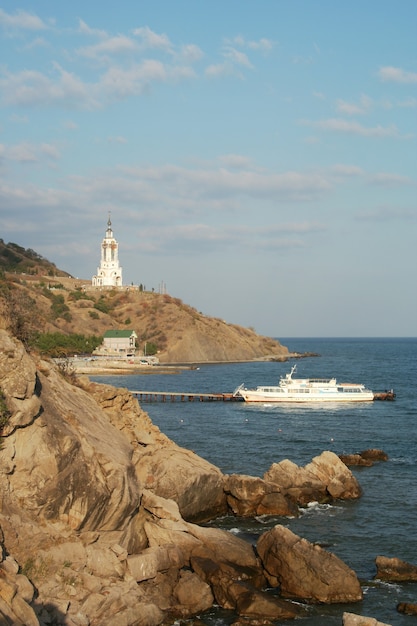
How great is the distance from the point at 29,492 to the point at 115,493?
8.52ft

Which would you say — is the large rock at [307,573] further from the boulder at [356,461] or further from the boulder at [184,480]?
the boulder at [356,461]

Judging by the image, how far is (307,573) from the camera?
66.8 feet

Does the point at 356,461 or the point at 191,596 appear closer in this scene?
the point at 191,596

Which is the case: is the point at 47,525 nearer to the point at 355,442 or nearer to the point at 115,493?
the point at 115,493

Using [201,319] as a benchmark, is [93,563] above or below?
below

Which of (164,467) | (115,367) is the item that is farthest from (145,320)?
(164,467)

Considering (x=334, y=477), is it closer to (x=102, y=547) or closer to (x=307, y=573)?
(x=307, y=573)

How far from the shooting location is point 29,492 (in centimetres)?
1738

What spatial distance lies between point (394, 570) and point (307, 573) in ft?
11.0

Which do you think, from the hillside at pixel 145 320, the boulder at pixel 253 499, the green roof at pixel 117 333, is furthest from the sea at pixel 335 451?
the hillside at pixel 145 320

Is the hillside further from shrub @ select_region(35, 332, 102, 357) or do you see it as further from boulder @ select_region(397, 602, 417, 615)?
boulder @ select_region(397, 602, 417, 615)

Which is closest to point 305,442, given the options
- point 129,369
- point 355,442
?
point 355,442

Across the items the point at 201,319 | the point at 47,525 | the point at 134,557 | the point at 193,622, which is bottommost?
the point at 193,622

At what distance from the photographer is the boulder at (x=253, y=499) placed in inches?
1114
